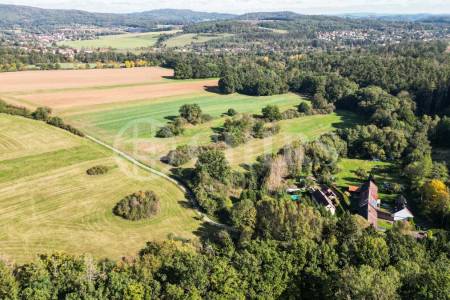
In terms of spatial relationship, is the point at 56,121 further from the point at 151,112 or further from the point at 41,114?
the point at 151,112

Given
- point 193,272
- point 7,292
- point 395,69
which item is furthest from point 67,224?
point 395,69

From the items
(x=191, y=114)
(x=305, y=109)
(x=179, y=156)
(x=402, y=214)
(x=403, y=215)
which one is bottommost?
(x=403, y=215)

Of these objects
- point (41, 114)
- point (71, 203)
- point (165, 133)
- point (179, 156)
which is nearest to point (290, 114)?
point (165, 133)

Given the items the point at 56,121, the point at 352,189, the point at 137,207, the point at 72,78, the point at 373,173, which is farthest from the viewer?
the point at 72,78

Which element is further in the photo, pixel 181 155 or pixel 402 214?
A: pixel 181 155

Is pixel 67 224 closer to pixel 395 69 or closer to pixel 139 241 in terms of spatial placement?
pixel 139 241

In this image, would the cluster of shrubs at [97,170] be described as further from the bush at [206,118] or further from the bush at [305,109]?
the bush at [305,109]
